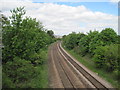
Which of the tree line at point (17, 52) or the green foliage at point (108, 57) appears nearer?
the tree line at point (17, 52)

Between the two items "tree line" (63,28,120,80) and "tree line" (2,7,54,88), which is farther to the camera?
"tree line" (63,28,120,80)

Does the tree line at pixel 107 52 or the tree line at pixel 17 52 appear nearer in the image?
the tree line at pixel 17 52

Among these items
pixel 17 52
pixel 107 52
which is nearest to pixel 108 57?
pixel 107 52

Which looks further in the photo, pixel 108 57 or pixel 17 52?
pixel 108 57

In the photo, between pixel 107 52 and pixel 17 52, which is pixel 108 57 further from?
pixel 17 52

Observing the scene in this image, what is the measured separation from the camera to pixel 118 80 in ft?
51.9

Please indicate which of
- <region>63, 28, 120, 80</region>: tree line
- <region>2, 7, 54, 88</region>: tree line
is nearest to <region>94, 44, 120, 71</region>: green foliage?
<region>63, 28, 120, 80</region>: tree line

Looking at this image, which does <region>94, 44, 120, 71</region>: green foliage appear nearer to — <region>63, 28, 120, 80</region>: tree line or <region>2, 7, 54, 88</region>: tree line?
<region>63, 28, 120, 80</region>: tree line

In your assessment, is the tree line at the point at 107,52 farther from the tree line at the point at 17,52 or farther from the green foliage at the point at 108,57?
the tree line at the point at 17,52

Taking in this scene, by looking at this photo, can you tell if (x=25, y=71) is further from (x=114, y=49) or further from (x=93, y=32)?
(x=93, y=32)

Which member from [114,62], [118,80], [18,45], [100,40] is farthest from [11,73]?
[100,40]

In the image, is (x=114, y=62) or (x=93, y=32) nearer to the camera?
(x=114, y=62)

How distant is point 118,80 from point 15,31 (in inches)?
489

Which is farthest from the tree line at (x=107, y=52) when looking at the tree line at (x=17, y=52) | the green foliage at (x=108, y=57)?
the tree line at (x=17, y=52)
